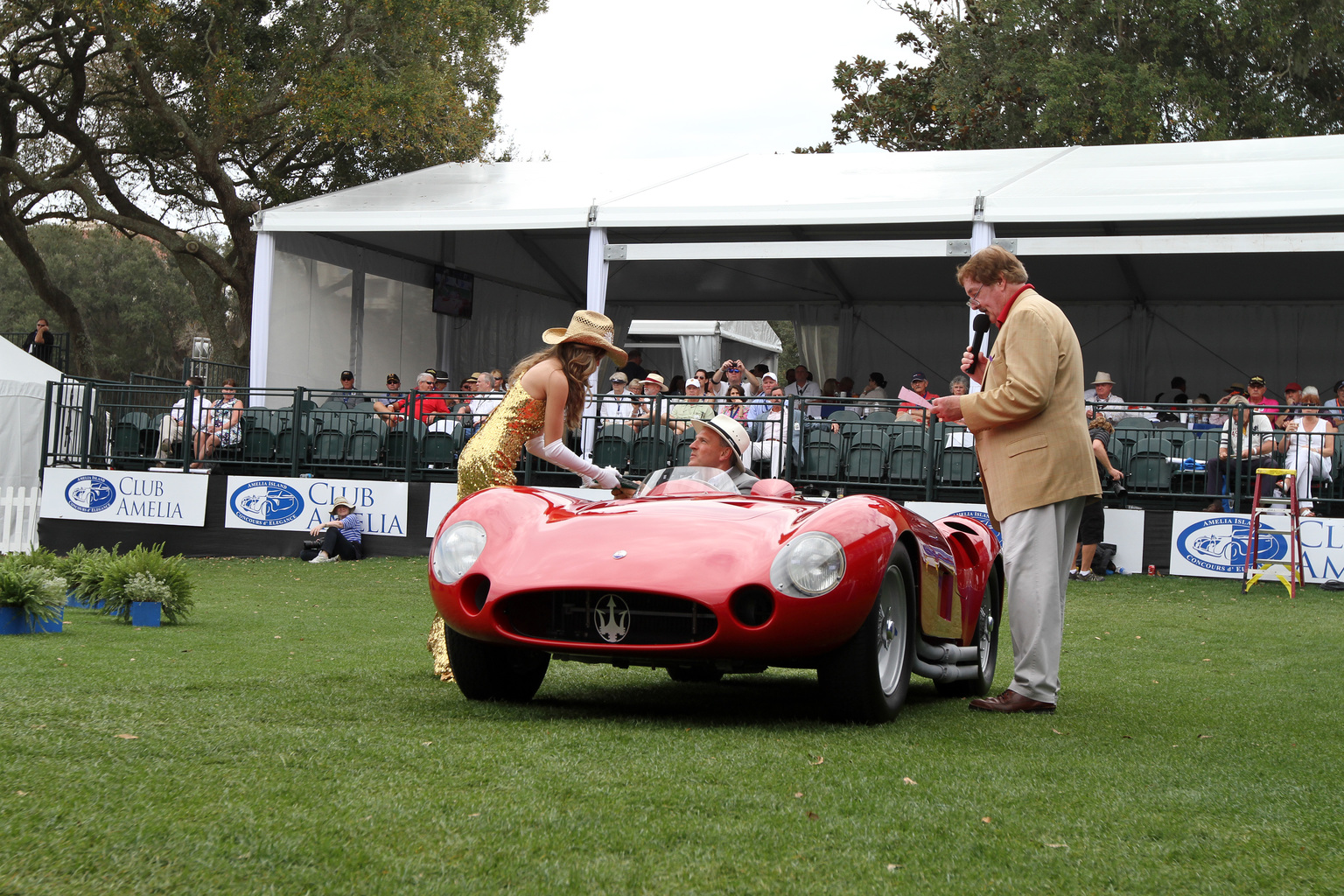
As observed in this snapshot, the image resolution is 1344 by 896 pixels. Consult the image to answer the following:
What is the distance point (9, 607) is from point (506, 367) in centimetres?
1772

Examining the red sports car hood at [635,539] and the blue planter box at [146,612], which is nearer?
the red sports car hood at [635,539]

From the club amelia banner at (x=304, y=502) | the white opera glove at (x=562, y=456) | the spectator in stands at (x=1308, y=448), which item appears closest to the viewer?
the white opera glove at (x=562, y=456)

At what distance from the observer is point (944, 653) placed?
5.31 metres

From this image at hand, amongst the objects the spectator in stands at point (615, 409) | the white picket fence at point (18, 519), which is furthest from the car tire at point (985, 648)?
the white picket fence at point (18, 519)

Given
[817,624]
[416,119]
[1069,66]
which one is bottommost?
[817,624]

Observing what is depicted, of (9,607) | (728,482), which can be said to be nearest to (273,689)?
(728,482)

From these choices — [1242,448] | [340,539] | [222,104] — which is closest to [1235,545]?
[1242,448]

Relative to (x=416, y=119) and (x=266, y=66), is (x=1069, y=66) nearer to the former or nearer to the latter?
(x=416, y=119)

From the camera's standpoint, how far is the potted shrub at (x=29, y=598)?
24.7ft

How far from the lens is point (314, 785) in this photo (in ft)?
10.4

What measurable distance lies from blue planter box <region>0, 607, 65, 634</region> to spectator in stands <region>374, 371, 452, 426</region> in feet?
25.8

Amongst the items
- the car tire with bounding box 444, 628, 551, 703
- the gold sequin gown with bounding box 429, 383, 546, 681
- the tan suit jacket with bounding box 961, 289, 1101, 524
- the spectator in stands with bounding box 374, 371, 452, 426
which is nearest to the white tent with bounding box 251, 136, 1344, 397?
the spectator in stands with bounding box 374, 371, 452, 426

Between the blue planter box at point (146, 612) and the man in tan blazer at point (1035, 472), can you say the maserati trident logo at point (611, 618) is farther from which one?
the blue planter box at point (146, 612)

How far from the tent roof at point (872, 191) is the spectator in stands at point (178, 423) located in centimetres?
348
